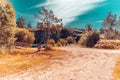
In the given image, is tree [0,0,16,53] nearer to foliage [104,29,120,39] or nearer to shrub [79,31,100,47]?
shrub [79,31,100,47]

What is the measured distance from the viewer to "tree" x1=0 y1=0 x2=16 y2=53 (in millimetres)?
39250

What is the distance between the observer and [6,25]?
134 feet

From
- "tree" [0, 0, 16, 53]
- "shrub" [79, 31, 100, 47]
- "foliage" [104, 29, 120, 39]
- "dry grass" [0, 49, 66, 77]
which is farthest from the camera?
"foliage" [104, 29, 120, 39]

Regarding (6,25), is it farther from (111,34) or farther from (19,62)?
(111,34)

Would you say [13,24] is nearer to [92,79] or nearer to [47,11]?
[92,79]

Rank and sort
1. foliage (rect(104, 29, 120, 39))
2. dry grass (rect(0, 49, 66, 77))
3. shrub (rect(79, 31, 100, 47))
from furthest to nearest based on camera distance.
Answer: foliage (rect(104, 29, 120, 39)) < shrub (rect(79, 31, 100, 47)) < dry grass (rect(0, 49, 66, 77))

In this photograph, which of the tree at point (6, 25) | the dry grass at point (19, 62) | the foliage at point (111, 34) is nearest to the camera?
the dry grass at point (19, 62)

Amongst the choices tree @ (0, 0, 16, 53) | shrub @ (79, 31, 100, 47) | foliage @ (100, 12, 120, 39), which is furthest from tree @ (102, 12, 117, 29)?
tree @ (0, 0, 16, 53)

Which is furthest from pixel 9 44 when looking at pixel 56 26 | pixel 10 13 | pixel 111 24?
pixel 111 24

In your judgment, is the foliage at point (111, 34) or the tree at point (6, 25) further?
the foliage at point (111, 34)

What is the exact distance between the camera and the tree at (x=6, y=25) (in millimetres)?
39250

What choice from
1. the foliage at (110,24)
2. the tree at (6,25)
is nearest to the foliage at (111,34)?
the foliage at (110,24)

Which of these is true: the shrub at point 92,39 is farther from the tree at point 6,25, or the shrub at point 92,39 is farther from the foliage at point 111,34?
the foliage at point 111,34

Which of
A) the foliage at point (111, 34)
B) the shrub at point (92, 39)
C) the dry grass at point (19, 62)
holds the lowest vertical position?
the dry grass at point (19, 62)
